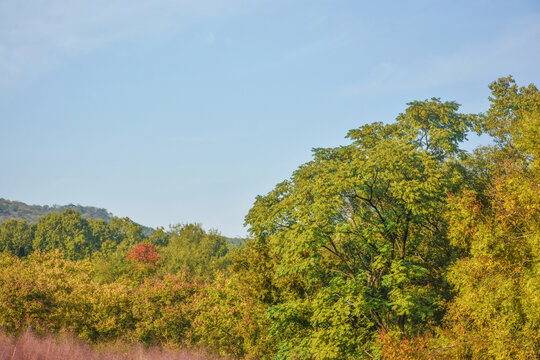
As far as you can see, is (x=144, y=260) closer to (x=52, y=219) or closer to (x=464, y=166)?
(x=52, y=219)

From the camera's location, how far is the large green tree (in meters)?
17.3

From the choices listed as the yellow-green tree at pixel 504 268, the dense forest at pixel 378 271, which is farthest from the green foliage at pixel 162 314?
the yellow-green tree at pixel 504 268

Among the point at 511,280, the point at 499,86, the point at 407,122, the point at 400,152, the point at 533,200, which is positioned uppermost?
the point at 499,86

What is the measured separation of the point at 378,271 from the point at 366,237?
124 inches

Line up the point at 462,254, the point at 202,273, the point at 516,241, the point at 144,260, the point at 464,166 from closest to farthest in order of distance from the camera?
1. the point at 516,241
2. the point at 462,254
3. the point at 464,166
4. the point at 202,273
5. the point at 144,260

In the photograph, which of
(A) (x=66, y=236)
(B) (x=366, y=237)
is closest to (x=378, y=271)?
(B) (x=366, y=237)

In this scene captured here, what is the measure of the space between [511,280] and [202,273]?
42.2m

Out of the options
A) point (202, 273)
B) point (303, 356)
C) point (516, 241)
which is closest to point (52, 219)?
point (202, 273)

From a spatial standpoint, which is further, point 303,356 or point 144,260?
point 144,260

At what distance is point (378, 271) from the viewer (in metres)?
20.2

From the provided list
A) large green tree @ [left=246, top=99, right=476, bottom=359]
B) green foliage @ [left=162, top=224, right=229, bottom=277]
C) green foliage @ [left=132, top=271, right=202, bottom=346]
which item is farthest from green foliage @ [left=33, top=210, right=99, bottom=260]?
large green tree @ [left=246, top=99, right=476, bottom=359]

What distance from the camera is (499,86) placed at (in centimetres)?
2523

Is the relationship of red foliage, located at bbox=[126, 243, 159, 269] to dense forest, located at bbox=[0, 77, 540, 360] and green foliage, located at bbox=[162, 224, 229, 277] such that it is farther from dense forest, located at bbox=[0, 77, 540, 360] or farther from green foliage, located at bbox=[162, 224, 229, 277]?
dense forest, located at bbox=[0, 77, 540, 360]

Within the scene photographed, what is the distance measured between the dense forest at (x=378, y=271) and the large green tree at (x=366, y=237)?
0.28 ft
